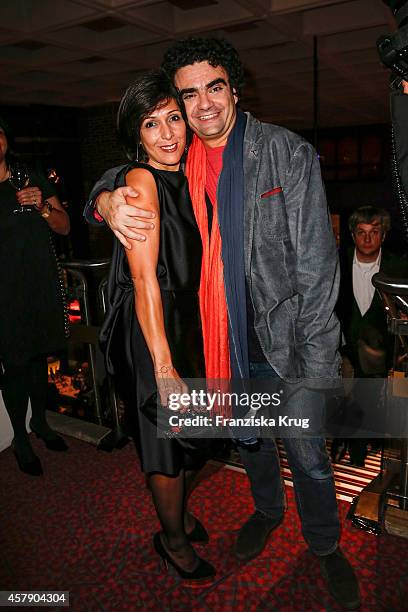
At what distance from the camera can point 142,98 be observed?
150 centimetres

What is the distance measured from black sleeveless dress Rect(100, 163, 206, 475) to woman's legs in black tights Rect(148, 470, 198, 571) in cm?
6

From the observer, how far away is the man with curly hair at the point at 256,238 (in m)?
1.54

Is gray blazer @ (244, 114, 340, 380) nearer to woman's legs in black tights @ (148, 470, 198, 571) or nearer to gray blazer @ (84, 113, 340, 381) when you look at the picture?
gray blazer @ (84, 113, 340, 381)

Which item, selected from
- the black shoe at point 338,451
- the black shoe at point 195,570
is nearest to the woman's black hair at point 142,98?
the black shoe at point 195,570

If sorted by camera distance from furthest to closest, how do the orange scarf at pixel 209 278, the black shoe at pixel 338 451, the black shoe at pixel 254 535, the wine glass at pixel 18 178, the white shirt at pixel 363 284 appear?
the white shirt at pixel 363 284 < the black shoe at pixel 338 451 < the wine glass at pixel 18 178 < the black shoe at pixel 254 535 < the orange scarf at pixel 209 278

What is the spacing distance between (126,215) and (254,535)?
1.40 m

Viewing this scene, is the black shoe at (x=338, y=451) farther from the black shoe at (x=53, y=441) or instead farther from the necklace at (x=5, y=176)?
the necklace at (x=5, y=176)

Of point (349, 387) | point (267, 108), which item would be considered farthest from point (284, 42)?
point (267, 108)

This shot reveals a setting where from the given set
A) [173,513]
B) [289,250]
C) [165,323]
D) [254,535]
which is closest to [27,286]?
[165,323]

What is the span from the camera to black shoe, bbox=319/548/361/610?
5.44ft

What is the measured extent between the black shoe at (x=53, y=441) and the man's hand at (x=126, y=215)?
1647 mm

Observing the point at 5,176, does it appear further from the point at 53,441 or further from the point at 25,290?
the point at 53,441

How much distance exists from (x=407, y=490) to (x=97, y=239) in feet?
33.3

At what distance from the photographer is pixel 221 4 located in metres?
4.75
